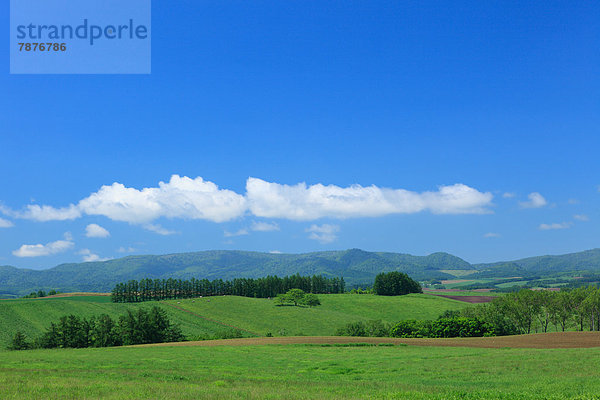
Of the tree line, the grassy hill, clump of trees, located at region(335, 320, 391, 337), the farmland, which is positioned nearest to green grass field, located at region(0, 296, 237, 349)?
the grassy hill

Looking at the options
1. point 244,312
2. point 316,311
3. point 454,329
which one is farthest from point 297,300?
point 454,329

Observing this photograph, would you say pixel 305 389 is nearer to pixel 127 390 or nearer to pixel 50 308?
pixel 127 390

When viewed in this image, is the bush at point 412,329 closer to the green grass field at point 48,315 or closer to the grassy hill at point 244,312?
the grassy hill at point 244,312

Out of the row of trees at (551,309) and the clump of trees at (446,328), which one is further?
the row of trees at (551,309)

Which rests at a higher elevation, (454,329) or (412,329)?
(454,329)

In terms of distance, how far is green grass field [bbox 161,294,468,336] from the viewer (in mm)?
129500

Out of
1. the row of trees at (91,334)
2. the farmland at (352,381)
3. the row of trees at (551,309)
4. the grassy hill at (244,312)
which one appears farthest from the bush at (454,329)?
the row of trees at (91,334)

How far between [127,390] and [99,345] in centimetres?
7020

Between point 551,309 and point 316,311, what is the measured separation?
245ft

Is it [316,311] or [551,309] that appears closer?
[551,309]

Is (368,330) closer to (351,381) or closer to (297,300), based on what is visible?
(351,381)

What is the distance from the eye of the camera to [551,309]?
112 metres

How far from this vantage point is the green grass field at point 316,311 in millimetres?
129500

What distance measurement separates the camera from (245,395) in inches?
716
